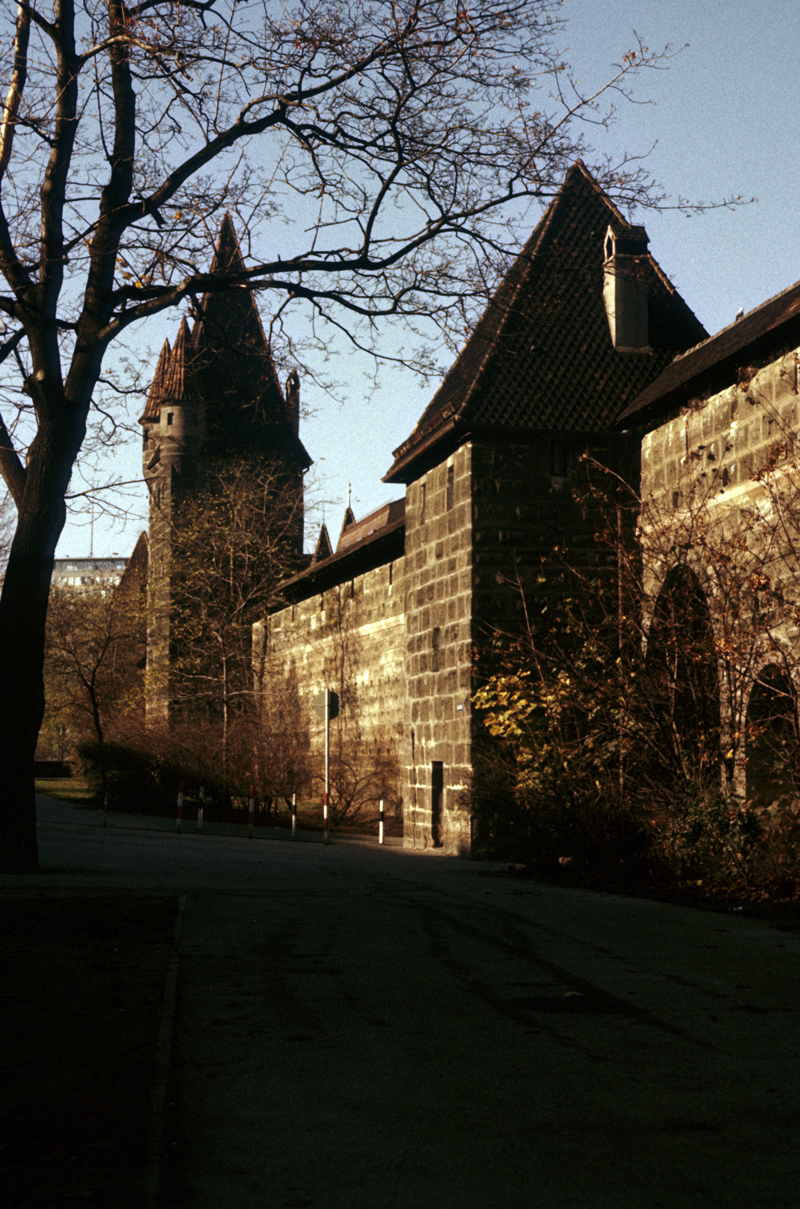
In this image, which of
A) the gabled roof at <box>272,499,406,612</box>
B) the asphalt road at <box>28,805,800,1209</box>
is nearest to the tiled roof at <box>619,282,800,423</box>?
the asphalt road at <box>28,805,800,1209</box>

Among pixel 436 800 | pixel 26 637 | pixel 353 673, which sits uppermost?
pixel 353 673

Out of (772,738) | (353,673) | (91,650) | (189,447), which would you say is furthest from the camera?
(91,650)

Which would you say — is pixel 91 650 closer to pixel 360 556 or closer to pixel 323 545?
pixel 323 545

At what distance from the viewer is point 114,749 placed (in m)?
28.5

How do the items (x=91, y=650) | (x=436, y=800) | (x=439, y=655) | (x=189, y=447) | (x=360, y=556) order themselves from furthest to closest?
(x=91, y=650), (x=189, y=447), (x=360, y=556), (x=436, y=800), (x=439, y=655)

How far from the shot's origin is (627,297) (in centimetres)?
1952

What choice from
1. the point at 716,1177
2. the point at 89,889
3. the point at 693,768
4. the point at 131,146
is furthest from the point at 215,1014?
the point at 131,146

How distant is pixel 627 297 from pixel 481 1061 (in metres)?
16.2

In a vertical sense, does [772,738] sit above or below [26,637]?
below

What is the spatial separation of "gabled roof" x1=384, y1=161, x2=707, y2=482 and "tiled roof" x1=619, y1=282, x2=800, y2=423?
57cm

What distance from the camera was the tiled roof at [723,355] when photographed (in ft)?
44.8

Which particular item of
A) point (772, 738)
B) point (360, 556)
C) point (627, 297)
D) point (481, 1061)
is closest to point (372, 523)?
point (360, 556)

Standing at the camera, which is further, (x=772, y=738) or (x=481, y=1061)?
(x=772, y=738)

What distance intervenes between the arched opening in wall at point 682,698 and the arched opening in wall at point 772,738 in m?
0.40
